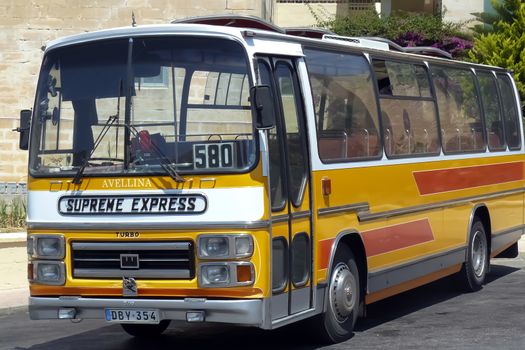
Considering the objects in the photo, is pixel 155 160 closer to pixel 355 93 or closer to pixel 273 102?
pixel 273 102

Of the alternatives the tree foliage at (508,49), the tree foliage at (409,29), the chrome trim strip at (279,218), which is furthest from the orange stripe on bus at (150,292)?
the tree foliage at (409,29)

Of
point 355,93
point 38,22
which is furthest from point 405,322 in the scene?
point 38,22

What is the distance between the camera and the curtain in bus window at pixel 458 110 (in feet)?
43.3

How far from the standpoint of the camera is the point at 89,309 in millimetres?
9305

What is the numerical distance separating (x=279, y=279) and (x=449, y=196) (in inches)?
171

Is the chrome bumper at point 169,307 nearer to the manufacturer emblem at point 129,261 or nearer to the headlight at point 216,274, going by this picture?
the headlight at point 216,274

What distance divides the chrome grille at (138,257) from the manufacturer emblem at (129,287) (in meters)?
A: 0.04

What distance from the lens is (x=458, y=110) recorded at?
45.0 ft

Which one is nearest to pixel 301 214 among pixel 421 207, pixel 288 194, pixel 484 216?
pixel 288 194

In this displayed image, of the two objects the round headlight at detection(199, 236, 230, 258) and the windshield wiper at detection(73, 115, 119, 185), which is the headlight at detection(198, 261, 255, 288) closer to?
the round headlight at detection(199, 236, 230, 258)

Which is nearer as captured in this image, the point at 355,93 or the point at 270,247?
the point at 270,247

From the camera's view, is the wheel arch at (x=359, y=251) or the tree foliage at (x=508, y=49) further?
the tree foliage at (x=508, y=49)

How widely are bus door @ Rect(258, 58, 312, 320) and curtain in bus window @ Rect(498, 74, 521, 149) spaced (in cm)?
632

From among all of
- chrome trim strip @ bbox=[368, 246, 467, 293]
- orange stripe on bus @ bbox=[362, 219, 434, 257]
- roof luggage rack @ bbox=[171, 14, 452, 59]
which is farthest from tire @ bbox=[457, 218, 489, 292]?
roof luggage rack @ bbox=[171, 14, 452, 59]
